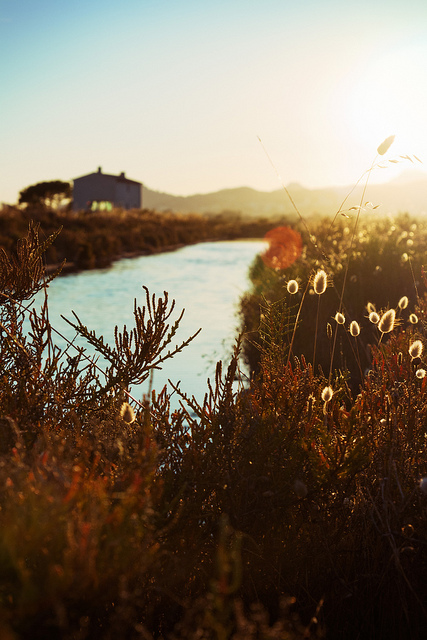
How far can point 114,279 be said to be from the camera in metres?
17.0

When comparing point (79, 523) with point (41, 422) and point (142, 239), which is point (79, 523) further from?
point (142, 239)

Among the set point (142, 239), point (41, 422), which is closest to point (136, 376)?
point (41, 422)

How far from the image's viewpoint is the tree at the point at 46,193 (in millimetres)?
54125

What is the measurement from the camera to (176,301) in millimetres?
13156

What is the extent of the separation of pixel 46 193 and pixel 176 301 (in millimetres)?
46217

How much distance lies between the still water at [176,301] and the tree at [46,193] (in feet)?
113

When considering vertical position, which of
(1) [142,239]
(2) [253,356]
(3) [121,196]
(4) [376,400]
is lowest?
(2) [253,356]

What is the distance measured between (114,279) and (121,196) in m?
50.5

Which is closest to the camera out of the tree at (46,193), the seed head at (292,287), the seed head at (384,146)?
the seed head at (384,146)

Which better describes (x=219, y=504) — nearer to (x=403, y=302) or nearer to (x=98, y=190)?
(x=403, y=302)

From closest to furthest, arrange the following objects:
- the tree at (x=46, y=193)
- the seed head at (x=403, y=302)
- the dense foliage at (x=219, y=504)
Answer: the dense foliage at (x=219, y=504), the seed head at (x=403, y=302), the tree at (x=46, y=193)

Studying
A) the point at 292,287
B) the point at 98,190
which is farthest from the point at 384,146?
the point at 98,190

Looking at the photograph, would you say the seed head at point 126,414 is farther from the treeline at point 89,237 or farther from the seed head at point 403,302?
the treeline at point 89,237

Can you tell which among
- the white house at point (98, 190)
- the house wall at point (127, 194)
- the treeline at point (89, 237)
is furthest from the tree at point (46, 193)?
the treeline at point (89, 237)
